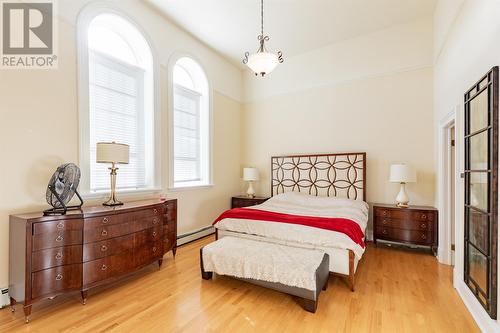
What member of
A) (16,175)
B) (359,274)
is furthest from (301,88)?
(16,175)

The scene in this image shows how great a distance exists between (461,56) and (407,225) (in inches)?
91.7

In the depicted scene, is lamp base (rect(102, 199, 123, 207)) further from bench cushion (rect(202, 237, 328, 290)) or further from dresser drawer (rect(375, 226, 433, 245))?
dresser drawer (rect(375, 226, 433, 245))

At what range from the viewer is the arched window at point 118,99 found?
9.81 feet

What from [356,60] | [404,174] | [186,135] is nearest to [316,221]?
[404,174]

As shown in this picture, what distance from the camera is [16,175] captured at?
7.45 ft

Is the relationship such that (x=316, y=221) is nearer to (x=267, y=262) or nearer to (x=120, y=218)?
(x=267, y=262)

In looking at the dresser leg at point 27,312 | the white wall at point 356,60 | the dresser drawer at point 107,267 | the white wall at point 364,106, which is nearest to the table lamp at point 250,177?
the white wall at point 364,106

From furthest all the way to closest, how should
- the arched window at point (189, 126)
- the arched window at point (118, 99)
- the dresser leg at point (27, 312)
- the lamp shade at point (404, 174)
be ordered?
the arched window at point (189, 126) → the lamp shade at point (404, 174) → the arched window at point (118, 99) → the dresser leg at point (27, 312)

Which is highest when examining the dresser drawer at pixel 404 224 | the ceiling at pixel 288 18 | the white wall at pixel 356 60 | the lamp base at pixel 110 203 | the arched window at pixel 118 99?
the ceiling at pixel 288 18

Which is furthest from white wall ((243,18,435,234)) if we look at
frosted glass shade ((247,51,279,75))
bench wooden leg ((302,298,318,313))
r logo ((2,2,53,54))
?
r logo ((2,2,53,54))

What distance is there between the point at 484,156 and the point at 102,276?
3615 mm

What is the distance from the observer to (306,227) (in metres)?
2.79

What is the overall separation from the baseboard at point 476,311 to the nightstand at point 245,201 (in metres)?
3.21

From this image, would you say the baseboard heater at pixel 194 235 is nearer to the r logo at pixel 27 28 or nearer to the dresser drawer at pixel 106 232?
the dresser drawer at pixel 106 232
